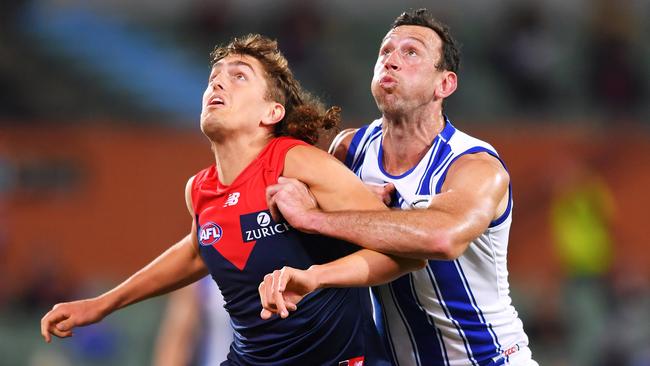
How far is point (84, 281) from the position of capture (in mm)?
13164

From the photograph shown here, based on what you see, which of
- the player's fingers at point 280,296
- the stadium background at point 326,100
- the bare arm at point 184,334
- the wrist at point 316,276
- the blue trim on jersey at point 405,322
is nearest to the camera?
the player's fingers at point 280,296

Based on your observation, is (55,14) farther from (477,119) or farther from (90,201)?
(477,119)

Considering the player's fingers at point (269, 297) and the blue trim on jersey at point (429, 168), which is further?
the blue trim on jersey at point (429, 168)

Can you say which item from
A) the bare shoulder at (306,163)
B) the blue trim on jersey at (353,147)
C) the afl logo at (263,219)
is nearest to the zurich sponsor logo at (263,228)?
the afl logo at (263,219)

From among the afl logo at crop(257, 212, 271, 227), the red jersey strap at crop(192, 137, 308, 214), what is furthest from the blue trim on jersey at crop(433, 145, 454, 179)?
the afl logo at crop(257, 212, 271, 227)

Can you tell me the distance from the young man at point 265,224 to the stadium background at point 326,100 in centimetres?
698

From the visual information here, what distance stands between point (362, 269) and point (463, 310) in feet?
2.91

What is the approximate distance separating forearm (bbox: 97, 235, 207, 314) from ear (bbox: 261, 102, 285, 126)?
0.81 m

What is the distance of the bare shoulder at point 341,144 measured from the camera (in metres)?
6.05

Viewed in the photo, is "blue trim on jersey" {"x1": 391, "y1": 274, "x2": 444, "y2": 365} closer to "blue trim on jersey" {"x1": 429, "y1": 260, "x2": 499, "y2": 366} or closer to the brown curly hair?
"blue trim on jersey" {"x1": 429, "y1": 260, "x2": 499, "y2": 366}

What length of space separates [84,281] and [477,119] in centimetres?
507

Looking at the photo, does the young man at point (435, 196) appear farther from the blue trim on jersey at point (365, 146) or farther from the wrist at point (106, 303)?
the wrist at point (106, 303)

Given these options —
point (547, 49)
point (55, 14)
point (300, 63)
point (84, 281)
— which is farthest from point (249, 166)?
point (55, 14)

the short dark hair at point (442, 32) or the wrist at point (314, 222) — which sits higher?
the short dark hair at point (442, 32)
